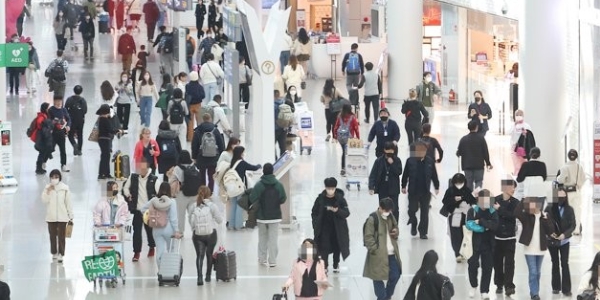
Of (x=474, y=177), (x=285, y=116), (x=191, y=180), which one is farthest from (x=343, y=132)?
(x=191, y=180)

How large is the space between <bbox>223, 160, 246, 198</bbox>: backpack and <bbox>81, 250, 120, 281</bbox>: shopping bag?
3.21m

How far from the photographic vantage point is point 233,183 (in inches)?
846

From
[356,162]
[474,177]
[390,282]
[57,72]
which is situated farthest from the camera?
[57,72]

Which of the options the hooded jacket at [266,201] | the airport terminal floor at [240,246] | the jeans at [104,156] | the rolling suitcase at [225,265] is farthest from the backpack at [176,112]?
the rolling suitcase at [225,265]

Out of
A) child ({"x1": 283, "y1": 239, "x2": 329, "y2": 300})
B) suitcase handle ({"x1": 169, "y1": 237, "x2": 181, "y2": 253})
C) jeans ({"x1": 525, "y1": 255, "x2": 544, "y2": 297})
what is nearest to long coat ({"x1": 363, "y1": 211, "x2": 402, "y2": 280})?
child ({"x1": 283, "y1": 239, "x2": 329, "y2": 300})

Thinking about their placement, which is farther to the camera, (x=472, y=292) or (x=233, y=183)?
(x=233, y=183)

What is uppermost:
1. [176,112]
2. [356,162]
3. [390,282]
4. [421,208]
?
[176,112]

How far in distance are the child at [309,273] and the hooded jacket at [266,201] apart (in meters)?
3.85

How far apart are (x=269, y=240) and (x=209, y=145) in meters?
4.59

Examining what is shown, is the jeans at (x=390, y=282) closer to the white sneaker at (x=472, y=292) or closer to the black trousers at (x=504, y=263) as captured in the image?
the white sneaker at (x=472, y=292)

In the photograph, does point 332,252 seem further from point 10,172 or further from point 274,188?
point 10,172

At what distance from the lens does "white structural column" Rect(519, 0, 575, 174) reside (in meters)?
26.2

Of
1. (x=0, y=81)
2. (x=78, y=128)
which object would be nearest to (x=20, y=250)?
(x=0, y=81)

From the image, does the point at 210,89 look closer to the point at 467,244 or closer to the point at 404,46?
the point at 404,46
